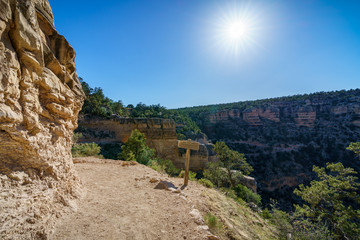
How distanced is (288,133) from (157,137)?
35986 millimetres

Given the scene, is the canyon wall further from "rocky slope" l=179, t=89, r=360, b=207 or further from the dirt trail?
"rocky slope" l=179, t=89, r=360, b=207

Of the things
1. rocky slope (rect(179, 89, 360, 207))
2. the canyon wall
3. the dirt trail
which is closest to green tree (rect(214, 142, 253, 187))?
the canyon wall

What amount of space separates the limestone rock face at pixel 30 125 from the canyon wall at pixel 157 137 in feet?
51.3

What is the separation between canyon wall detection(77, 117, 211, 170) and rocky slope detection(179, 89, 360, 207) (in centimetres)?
1657

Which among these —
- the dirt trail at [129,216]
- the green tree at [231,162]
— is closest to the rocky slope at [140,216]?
the dirt trail at [129,216]

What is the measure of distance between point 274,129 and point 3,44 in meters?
47.1

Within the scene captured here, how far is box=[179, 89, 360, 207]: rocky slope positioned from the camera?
29.3 metres

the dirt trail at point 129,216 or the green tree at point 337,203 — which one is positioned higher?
the dirt trail at point 129,216

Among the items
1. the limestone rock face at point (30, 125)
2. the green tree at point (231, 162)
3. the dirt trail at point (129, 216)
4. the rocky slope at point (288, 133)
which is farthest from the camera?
the rocky slope at point (288, 133)

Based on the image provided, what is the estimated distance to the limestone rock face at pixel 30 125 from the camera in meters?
2.17

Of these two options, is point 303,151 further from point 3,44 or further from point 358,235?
point 3,44

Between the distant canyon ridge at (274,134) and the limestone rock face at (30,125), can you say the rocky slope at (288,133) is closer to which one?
the distant canyon ridge at (274,134)

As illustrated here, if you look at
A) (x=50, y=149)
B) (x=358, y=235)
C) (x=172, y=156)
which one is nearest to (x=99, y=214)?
(x=50, y=149)

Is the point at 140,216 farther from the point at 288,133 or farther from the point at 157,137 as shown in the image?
the point at 288,133
